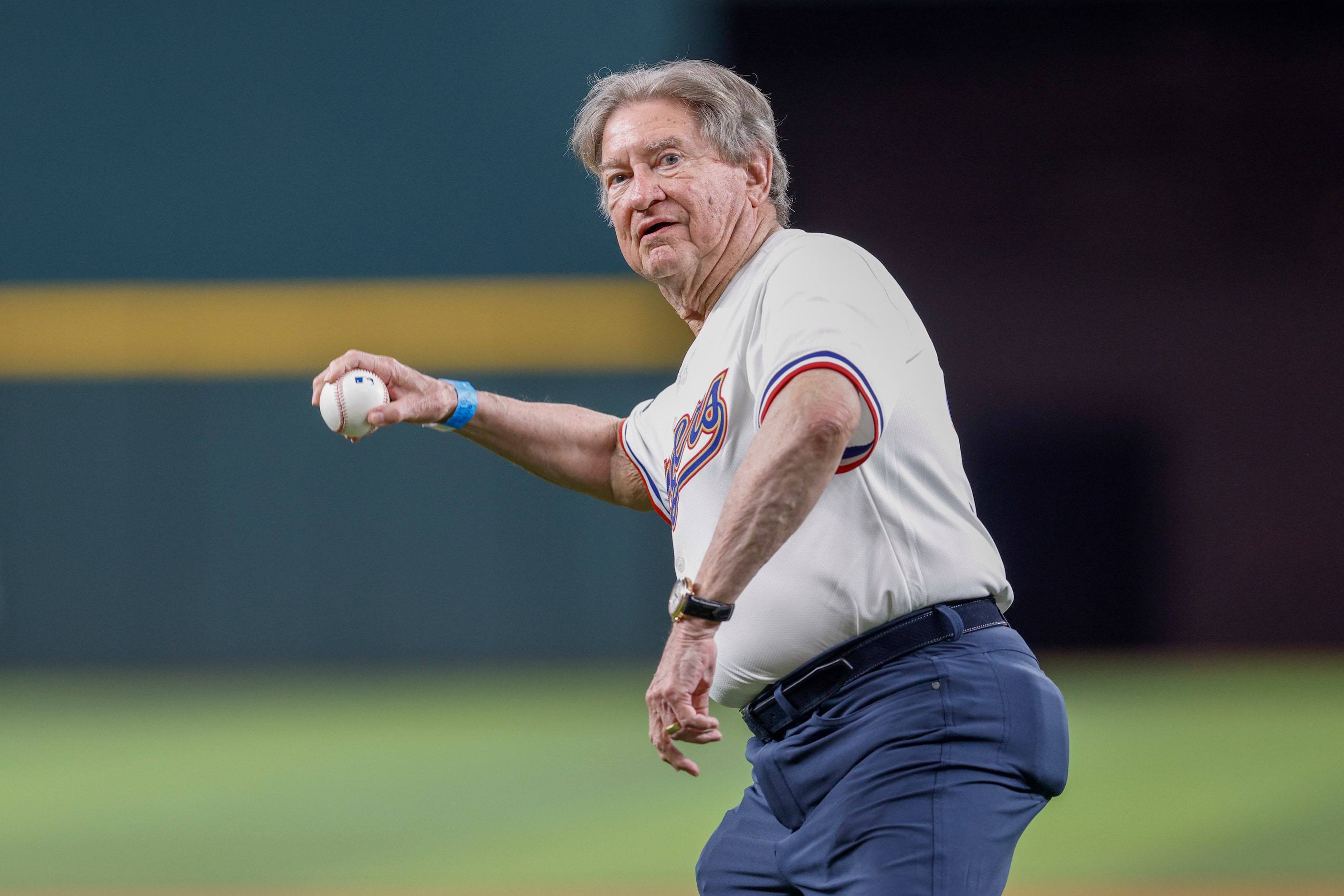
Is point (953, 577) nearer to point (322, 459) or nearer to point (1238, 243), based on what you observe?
point (322, 459)

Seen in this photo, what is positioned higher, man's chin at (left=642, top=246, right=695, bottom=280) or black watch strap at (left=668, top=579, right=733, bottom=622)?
man's chin at (left=642, top=246, right=695, bottom=280)

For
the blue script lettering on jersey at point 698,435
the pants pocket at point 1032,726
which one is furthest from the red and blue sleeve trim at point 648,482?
the pants pocket at point 1032,726

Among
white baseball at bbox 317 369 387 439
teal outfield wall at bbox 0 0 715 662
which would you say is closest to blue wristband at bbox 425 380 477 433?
white baseball at bbox 317 369 387 439

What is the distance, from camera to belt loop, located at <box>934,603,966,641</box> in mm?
1884

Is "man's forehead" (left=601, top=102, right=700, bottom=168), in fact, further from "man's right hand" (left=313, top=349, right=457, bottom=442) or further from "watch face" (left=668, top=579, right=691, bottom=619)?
"watch face" (left=668, top=579, right=691, bottom=619)

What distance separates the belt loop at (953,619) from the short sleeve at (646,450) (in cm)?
60

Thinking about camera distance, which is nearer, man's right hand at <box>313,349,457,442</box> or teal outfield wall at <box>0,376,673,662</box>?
man's right hand at <box>313,349,457,442</box>

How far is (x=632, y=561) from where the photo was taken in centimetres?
792

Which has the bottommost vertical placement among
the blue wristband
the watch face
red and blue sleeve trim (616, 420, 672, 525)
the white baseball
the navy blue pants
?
the navy blue pants

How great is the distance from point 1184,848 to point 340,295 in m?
5.60

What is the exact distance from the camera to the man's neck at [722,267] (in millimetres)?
2193

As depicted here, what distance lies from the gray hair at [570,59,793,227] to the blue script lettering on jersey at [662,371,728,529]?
17.2 inches

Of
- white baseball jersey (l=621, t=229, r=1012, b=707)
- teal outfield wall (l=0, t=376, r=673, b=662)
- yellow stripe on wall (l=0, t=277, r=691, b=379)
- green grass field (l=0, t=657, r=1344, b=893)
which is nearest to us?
white baseball jersey (l=621, t=229, r=1012, b=707)

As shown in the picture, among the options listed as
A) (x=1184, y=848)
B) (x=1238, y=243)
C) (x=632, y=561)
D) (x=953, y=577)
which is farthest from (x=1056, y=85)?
(x=953, y=577)
